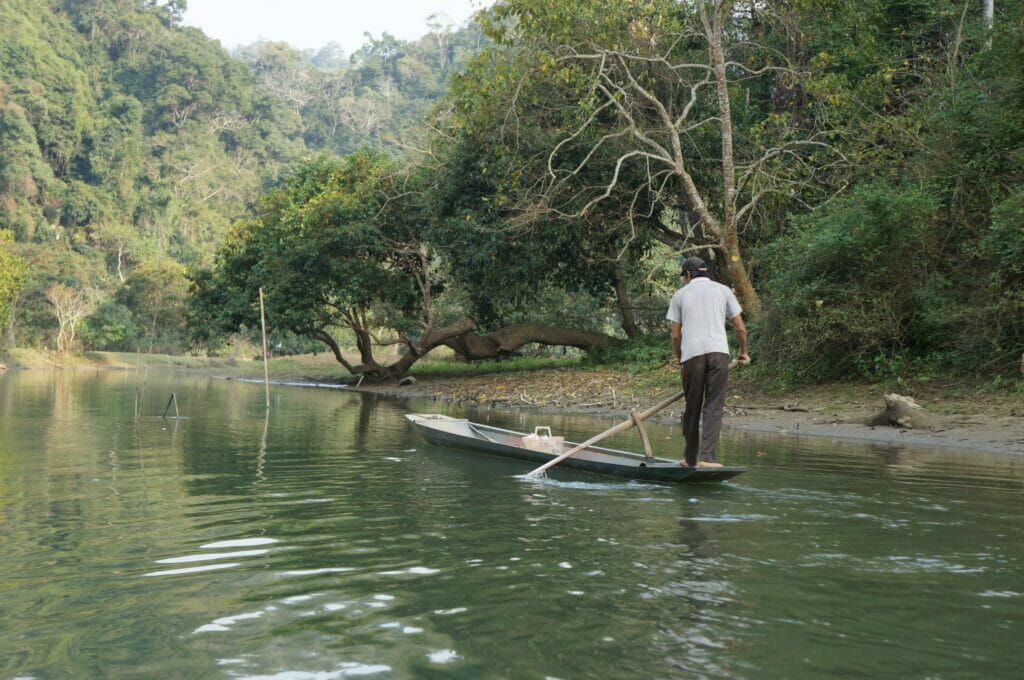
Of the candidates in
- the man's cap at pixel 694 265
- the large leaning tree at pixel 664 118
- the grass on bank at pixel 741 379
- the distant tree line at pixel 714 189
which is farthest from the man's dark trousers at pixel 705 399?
the large leaning tree at pixel 664 118

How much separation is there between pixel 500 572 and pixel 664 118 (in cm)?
1452

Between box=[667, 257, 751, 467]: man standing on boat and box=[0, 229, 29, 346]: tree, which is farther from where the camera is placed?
box=[0, 229, 29, 346]: tree

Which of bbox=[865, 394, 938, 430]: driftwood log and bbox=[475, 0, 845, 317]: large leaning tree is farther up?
bbox=[475, 0, 845, 317]: large leaning tree

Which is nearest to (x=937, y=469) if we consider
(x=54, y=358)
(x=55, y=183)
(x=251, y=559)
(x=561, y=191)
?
(x=251, y=559)

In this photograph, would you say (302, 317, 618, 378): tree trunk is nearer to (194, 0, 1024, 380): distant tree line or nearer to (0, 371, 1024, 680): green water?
(194, 0, 1024, 380): distant tree line

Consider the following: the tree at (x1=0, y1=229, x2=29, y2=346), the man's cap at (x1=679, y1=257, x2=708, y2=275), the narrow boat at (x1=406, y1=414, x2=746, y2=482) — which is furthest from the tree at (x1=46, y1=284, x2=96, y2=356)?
the man's cap at (x1=679, y1=257, x2=708, y2=275)

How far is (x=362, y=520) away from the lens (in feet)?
22.3

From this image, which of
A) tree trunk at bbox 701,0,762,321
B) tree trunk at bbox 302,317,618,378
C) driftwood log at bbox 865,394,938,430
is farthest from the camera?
tree trunk at bbox 302,317,618,378

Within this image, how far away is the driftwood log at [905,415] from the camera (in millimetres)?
13086

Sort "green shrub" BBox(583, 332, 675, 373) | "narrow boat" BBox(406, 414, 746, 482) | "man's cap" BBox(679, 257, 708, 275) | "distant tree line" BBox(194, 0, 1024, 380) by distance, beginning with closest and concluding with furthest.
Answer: "narrow boat" BBox(406, 414, 746, 482) → "man's cap" BBox(679, 257, 708, 275) → "distant tree line" BBox(194, 0, 1024, 380) → "green shrub" BBox(583, 332, 675, 373)

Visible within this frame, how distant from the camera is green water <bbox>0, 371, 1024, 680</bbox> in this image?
380cm

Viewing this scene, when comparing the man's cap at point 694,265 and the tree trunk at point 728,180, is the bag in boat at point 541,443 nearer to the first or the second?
the man's cap at point 694,265

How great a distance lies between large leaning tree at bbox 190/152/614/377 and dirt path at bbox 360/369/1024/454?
9.62 feet

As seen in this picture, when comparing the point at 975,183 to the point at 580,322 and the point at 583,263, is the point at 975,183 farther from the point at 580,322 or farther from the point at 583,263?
the point at 580,322
